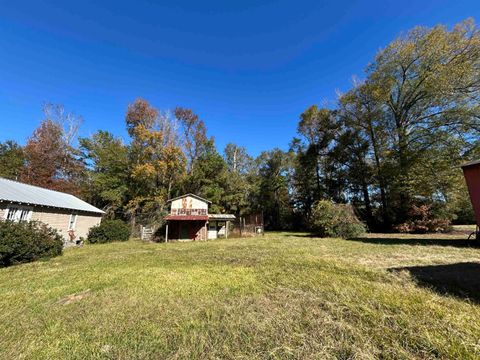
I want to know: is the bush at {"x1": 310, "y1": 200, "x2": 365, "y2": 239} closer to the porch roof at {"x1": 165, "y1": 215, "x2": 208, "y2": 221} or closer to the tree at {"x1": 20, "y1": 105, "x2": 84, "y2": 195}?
the porch roof at {"x1": 165, "y1": 215, "x2": 208, "y2": 221}

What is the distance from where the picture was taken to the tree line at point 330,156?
15.4 meters

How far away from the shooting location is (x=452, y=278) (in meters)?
5.27

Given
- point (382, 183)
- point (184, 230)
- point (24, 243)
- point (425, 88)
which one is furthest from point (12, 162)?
point (425, 88)

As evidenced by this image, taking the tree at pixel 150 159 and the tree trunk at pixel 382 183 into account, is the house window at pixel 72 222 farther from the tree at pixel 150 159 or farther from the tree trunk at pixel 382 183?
the tree trunk at pixel 382 183

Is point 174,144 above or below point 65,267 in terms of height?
above

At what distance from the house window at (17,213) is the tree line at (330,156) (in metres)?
9.48

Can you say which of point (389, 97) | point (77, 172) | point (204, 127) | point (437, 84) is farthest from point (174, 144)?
point (437, 84)

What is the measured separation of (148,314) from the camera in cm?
375

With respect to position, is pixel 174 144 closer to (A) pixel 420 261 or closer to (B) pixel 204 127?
(B) pixel 204 127

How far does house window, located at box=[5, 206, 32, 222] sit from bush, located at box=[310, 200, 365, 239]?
19.3 metres

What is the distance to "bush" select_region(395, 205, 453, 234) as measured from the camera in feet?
55.3

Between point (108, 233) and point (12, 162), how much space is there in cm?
2189

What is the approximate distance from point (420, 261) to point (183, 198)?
1704 centimetres

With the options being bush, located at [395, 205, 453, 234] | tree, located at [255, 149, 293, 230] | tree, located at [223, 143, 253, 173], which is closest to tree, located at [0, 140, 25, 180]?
tree, located at [223, 143, 253, 173]
